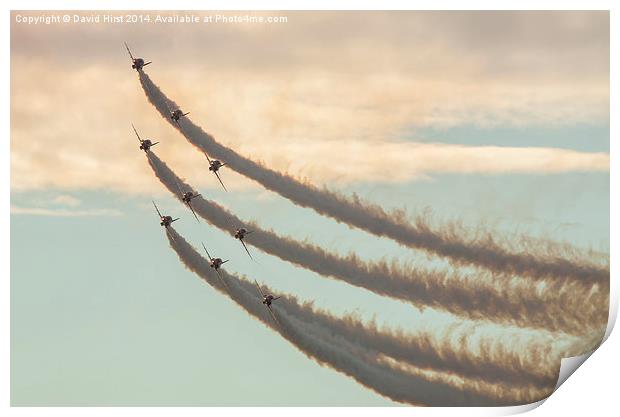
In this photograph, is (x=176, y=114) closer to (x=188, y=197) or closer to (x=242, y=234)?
(x=188, y=197)

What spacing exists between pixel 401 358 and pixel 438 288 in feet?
8.76

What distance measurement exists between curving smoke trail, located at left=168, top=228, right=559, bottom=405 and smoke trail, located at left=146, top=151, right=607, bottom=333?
1224mm

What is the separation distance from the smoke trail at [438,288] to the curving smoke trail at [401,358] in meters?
1.22

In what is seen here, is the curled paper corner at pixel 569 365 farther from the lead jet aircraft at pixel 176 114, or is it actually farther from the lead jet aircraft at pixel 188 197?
the lead jet aircraft at pixel 176 114

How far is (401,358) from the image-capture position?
57719mm

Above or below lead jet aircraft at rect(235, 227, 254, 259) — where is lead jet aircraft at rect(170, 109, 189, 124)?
above

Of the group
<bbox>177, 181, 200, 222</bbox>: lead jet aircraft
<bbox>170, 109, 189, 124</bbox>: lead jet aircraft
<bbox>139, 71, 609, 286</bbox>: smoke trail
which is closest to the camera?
<bbox>139, 71, 609, 286</bbox>: smoke trail

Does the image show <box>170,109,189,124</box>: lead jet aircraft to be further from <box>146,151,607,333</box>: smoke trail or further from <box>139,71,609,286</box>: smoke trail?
<box>146,151,607,333</box>: smoke trail

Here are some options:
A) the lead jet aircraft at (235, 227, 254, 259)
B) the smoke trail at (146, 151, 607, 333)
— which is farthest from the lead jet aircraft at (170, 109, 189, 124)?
the lead jet aircraft at (235, 227, 254, 259)

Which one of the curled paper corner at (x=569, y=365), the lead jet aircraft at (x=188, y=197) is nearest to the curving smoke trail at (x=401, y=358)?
the curled paper corner at (x=569, y=365)

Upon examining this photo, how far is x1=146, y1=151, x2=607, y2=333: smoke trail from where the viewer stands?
56.7 metres

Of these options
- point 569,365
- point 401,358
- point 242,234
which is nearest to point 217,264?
point 242,234

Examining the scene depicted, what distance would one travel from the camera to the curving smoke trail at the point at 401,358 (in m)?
57.1

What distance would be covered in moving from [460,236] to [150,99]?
11602 mm
